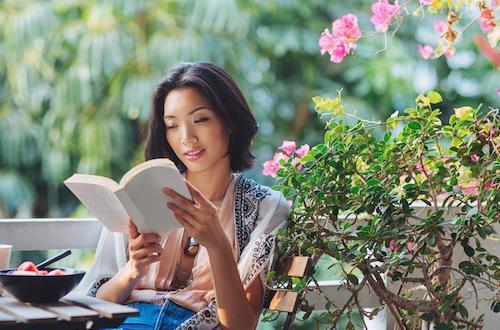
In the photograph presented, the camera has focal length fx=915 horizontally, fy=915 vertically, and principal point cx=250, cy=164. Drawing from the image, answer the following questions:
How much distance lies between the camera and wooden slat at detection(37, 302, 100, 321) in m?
1.52

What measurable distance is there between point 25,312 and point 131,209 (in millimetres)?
287

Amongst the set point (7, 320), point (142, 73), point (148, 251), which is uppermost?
point (142, 73)

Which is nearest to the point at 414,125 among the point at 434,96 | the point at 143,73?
the point at 434,96

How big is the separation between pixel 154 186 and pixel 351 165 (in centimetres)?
52

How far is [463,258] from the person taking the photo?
2.39 metres

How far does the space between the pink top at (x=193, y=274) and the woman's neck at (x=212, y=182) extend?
19mm

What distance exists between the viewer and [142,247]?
1.82m

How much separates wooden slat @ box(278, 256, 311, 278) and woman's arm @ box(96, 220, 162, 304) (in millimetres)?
295

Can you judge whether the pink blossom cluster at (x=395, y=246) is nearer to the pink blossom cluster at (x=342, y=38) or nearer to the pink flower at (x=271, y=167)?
the pink flower at (x=271, y=167)

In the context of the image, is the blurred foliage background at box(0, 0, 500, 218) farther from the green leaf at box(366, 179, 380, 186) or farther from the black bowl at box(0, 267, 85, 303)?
the black bowl at box(0, 267, 85, 303)

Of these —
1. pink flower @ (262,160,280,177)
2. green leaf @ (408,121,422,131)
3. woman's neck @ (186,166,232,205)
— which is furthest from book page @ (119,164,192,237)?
green leaf @ (408,121,422,131)

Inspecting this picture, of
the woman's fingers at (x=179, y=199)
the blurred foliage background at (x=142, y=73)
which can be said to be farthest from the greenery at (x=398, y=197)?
the blurred foliage background at (x=142, y=73)

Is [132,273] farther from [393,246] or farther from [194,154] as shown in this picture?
[393,246]

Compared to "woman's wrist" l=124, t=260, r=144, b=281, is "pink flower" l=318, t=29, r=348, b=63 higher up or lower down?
higher up
